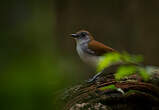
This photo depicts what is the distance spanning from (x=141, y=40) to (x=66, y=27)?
0.98 meters

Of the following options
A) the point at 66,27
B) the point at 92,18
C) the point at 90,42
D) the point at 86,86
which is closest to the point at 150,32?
the point at 92,18

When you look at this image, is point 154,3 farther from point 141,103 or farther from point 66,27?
point 141,103

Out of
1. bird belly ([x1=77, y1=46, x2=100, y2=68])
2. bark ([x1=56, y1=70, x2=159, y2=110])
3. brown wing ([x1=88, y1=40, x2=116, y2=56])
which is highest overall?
brown wing ([x1=88, y1=40, x2=116, y2=56])

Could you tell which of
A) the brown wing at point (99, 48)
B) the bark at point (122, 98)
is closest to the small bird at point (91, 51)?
the brown wing at point (99, 48)

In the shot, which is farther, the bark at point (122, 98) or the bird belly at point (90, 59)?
the bird belly at point (90, 59)

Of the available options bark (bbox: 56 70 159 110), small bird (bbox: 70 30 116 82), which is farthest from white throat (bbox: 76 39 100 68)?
bark (bbox: 56 70 159 110)

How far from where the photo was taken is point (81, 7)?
399 cm

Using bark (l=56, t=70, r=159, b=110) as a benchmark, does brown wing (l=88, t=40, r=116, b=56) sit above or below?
above

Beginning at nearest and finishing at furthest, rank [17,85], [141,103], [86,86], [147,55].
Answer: [17,85] → [141,103] → [86,86] → [147,55]

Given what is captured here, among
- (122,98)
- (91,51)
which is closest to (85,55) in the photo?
(91,51)

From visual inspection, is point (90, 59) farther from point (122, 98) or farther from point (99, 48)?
point (122, 98)

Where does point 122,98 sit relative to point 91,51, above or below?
below

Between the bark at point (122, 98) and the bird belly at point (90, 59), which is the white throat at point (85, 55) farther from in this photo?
the bark at point (122, 98)

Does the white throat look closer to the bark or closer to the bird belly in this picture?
the bird belly
